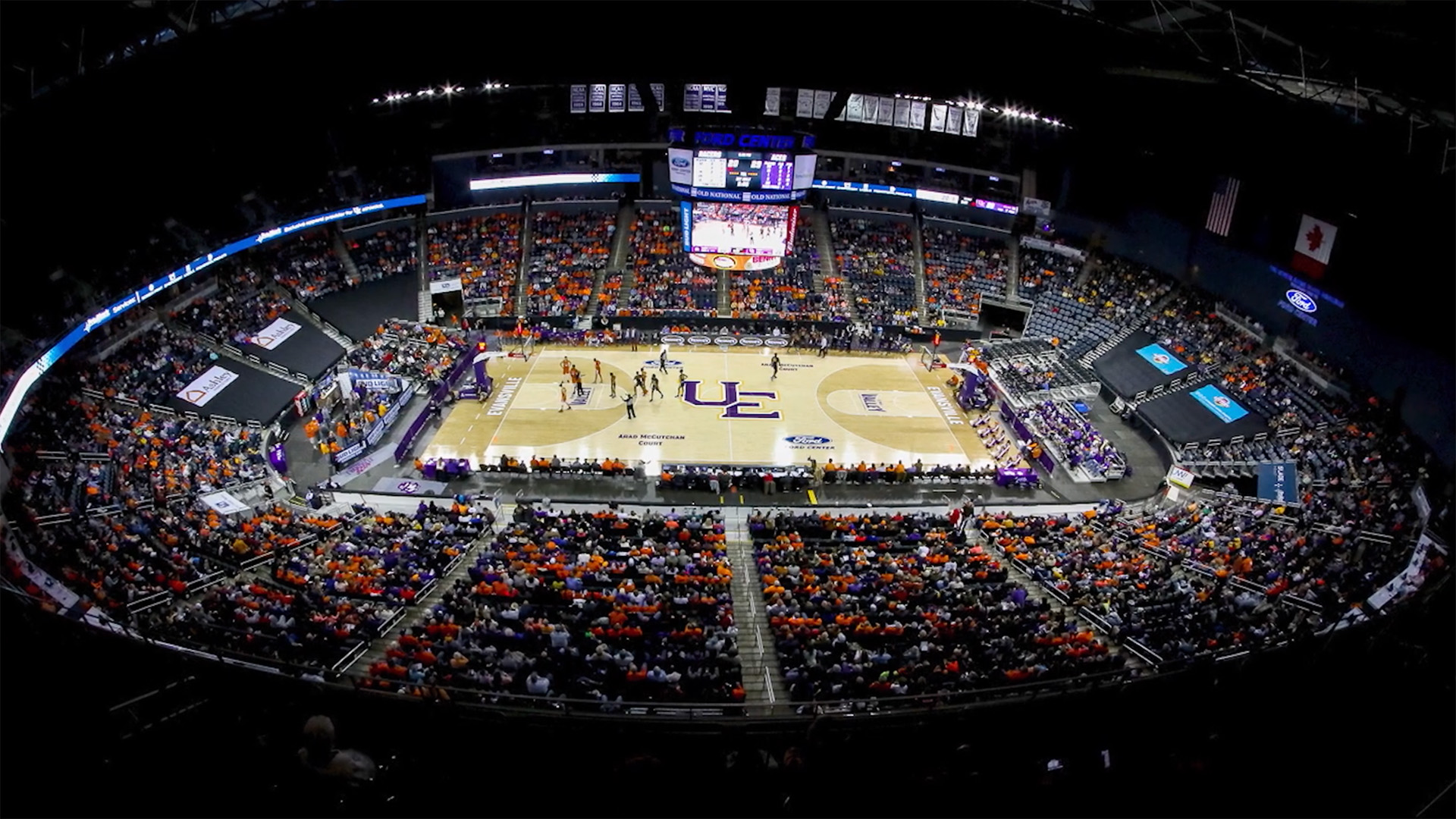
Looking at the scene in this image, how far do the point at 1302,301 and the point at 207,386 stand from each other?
4666 centimetres

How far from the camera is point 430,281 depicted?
1711 inches

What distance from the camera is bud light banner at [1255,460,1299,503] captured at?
27.0 meters

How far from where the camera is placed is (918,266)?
155ft

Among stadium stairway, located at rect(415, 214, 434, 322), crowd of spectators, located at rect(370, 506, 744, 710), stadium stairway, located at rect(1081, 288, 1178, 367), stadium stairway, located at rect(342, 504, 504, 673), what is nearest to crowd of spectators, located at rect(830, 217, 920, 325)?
stadium stairway, located at rect(1081, 288, 1178, 367)

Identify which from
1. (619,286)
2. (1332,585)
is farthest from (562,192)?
(1332,585)

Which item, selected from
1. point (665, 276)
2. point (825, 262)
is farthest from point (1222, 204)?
point (665, 276)

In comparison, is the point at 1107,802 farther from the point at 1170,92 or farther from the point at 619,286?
the point at 619,286

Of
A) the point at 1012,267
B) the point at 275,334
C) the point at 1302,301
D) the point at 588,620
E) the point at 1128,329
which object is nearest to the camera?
the point at 588,620

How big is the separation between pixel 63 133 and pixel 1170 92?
39916mm

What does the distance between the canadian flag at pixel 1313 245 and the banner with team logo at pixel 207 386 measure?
45289 millimetres

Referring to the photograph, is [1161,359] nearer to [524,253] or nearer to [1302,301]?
[1302,301]

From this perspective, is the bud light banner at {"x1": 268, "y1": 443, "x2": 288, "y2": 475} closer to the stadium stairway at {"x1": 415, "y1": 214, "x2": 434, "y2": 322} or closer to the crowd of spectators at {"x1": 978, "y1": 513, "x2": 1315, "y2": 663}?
the stadium stairway at {"x1": 415, "y1": 214, "x2": 434, "y2": 322}

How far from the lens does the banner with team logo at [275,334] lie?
36219 millimetres

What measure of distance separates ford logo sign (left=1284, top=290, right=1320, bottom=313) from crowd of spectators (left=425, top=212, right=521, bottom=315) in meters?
37.8
